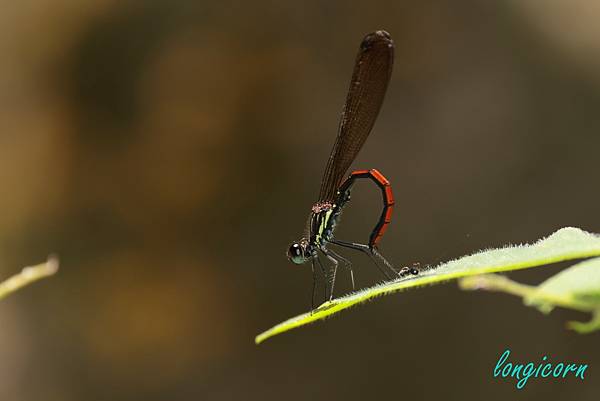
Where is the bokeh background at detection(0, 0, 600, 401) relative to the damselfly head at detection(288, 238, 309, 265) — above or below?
below

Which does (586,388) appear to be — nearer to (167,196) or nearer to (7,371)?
(167,196)

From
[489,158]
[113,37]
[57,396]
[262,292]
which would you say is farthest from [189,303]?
[489,158]

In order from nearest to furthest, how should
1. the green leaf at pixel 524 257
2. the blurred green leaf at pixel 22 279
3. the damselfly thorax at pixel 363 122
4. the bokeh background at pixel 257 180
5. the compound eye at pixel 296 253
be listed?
the green leaf at pixel 524 257 < the blurred green leaf at pixel 22 279 < the damselfly thorax at pixel 363 122 < the compound eye at pixel 296 253 < the bokeh background at pixel 257 180

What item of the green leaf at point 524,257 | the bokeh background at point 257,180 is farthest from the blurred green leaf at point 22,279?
the bokeh background at point 257,180

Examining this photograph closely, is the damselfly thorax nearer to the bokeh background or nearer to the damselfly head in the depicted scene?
the damselfly head

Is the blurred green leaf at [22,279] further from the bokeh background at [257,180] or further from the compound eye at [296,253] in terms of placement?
the bokeh background at [257,180]

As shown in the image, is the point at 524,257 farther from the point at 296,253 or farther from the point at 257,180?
the point at 257,180

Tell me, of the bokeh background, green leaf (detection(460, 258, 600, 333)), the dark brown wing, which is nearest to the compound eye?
the dark brown wing
